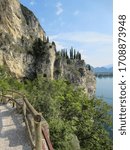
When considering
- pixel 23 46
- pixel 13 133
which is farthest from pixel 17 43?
pixel 13 133

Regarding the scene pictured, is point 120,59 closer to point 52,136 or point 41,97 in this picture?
point 52,136

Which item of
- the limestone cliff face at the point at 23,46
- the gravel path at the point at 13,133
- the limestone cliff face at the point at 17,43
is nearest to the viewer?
the gravel path at the point at 13,133

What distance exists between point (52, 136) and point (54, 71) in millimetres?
54262

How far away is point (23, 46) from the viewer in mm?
59781

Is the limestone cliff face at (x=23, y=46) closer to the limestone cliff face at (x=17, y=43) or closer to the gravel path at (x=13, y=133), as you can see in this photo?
the limestone cliff face at (x=17, y=43)

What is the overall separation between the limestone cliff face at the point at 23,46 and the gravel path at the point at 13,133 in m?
40.6

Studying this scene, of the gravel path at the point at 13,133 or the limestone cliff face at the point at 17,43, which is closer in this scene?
the gravel path at the point at 13,133

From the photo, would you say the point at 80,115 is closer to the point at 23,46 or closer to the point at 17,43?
the point at 17,43

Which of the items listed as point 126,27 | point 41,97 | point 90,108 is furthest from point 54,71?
point 126,27

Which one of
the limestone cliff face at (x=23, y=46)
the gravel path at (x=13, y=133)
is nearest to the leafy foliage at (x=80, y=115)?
the gravel path at (x=13, y=133)

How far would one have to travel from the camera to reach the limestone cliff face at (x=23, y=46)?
53156mm

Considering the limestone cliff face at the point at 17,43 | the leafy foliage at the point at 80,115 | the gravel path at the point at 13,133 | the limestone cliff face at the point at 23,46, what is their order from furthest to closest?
the limestone cliff face at the point at 23,46, the limestone cliff face at the point at 17,43, the leafy foliage at the point at 80,115, the gravel path at the point at 13,133

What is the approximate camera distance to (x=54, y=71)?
68.2 metres

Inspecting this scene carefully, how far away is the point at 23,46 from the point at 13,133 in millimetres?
51474
